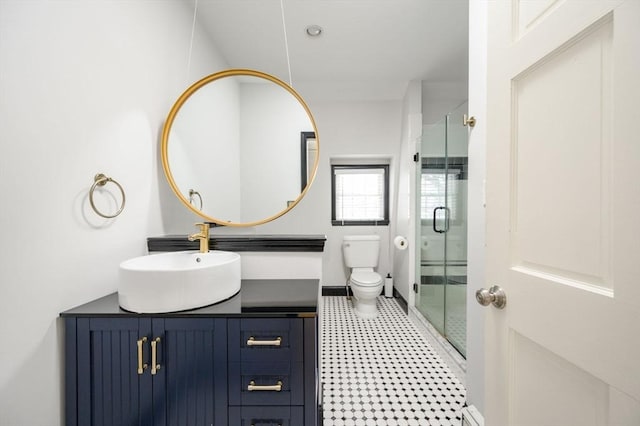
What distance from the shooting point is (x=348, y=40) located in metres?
1.97

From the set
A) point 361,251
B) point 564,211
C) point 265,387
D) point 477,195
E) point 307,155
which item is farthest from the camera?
point 361,251

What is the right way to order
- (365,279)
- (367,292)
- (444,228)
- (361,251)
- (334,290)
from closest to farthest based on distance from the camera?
(444,228) → (367,292) → (365,279) → (361,251) → (334,290)

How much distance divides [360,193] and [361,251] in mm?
730

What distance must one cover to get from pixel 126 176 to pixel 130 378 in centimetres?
80

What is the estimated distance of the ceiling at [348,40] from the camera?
1.67m

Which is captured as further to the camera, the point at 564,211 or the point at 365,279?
the point at 365,279

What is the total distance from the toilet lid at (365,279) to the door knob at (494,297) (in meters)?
1.72

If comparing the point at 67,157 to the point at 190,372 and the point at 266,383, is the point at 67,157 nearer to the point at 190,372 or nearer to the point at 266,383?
the point at 190,372

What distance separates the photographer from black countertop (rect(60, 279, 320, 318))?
845 millimetres

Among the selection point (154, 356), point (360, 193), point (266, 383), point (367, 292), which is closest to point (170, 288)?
point (154, 356)

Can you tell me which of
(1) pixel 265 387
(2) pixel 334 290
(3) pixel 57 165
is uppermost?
(3) pixel 57 165

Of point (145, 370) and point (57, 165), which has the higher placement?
point (57, 165)

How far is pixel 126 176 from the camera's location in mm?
1126

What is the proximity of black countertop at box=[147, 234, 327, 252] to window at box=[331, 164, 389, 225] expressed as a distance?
1.88 meters
